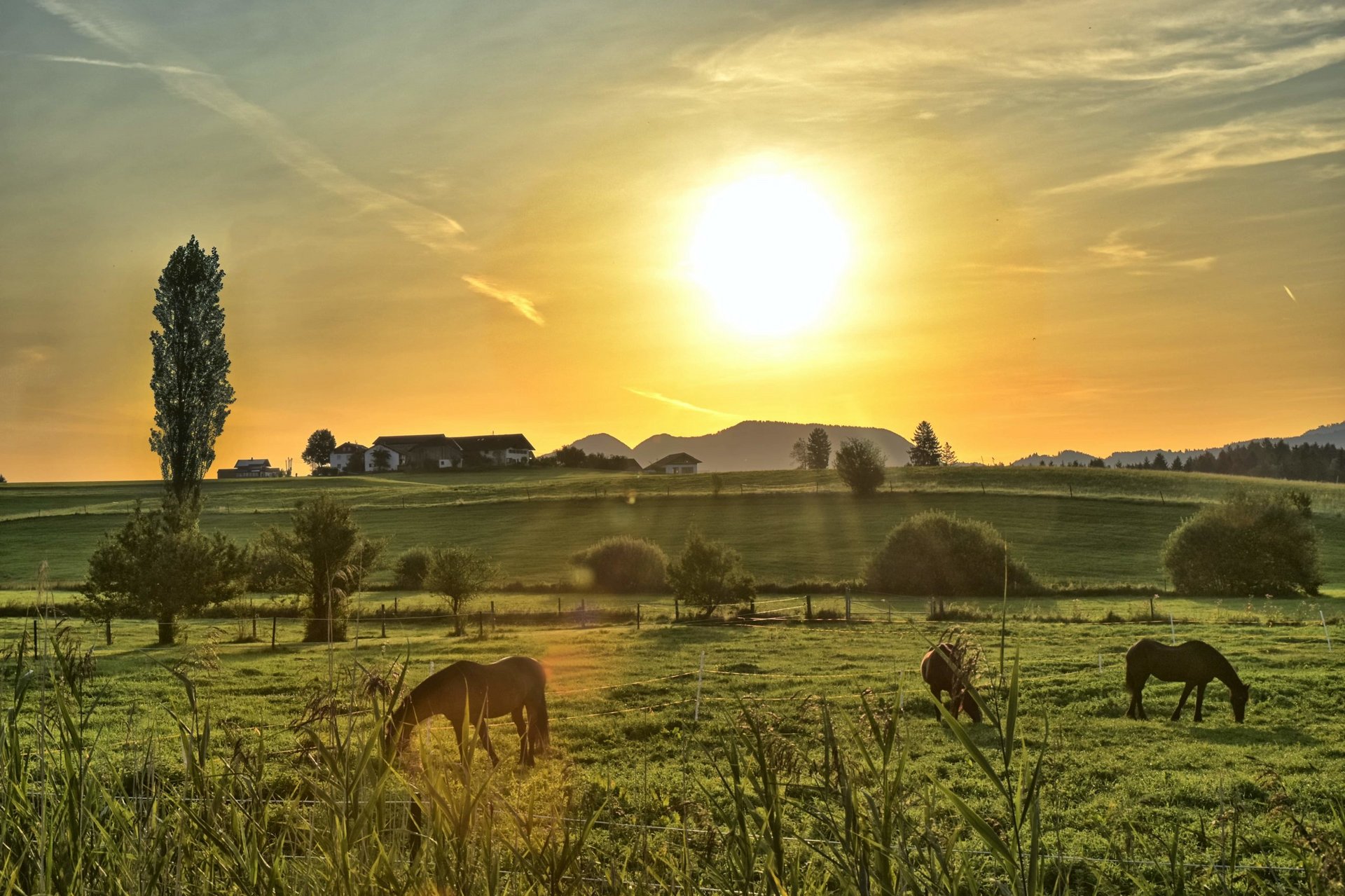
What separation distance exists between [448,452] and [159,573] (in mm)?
108054

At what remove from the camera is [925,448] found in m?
162

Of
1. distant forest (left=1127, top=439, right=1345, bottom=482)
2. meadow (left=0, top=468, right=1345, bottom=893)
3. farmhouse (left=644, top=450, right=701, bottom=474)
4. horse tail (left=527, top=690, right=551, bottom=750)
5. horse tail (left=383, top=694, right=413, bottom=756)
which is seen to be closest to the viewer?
horse tail (left=383, top=694, right=413, bottom=756)

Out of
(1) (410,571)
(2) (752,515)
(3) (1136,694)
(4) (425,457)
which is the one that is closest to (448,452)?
(4) (425,457)

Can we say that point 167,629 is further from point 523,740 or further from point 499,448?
point 499,448

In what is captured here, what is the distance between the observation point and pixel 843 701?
19.1m

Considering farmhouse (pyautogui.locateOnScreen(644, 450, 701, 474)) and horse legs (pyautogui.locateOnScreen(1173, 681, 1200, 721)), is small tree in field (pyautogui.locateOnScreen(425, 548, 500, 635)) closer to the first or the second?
horse legs (pyautogui.locateOnScreen(1173, 681, 1200, 721))

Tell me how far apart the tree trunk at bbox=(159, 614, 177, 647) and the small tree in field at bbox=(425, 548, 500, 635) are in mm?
9754

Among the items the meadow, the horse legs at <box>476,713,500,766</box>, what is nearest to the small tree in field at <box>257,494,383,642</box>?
the meadow

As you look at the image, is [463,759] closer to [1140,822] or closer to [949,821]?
[949,821]

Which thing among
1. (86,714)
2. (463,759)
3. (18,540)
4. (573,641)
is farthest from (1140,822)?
(18,540)

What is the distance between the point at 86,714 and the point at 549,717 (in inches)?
587

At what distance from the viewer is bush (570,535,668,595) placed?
55406mm

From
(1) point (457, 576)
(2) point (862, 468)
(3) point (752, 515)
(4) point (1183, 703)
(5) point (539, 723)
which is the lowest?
(4) point (1183, 703)

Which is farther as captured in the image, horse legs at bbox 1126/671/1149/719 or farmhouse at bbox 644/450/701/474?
farmhouse at bbox 644/450/701/474
